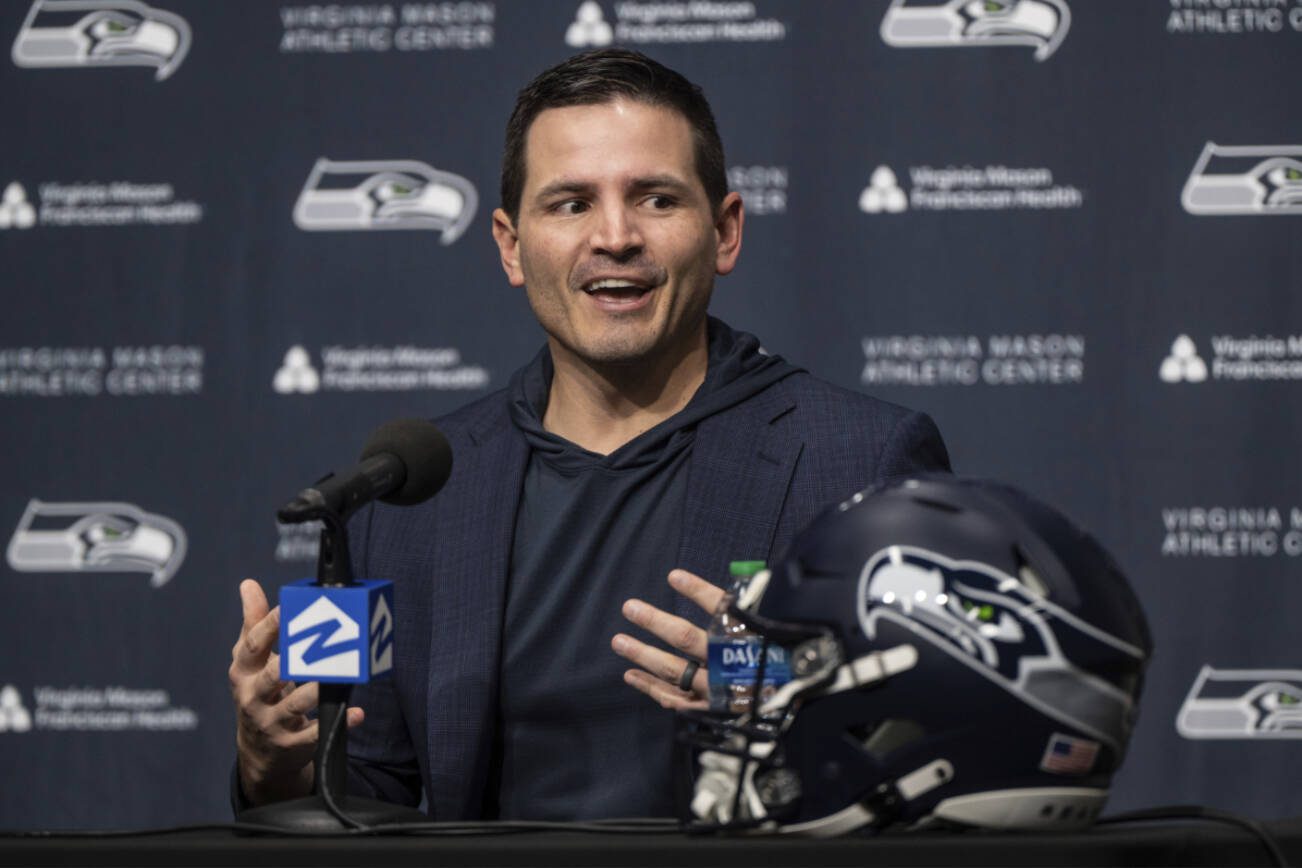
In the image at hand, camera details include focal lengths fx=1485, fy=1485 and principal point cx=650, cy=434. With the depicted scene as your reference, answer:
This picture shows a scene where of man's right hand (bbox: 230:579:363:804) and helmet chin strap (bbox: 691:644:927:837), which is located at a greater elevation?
helmet chin strap (bbox: 691:644:927:837)

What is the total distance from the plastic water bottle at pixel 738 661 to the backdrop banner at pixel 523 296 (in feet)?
6.89

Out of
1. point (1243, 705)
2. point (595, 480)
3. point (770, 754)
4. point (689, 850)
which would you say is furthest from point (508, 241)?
point (1243, 705)

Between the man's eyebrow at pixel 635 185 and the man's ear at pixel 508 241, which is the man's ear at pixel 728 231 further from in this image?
the man's ear at pixel 508 241

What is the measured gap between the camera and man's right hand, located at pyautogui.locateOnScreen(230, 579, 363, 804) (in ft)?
5.54

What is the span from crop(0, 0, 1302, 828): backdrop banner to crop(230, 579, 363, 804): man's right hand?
191 centimetres

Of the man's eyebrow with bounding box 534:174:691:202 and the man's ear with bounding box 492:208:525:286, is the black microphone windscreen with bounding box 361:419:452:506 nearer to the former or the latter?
the man's eyebrow with bounding box 534:174:691:202

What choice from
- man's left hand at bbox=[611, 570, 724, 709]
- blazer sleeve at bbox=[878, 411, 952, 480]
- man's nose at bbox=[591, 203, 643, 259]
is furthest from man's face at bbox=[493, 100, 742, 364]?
man's left hand at bbox=[611, 570, 724, 709]

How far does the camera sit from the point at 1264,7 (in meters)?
3.63

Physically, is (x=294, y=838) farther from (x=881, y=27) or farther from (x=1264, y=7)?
(x=1264, y=7)

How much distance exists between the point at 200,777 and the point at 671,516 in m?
2.06

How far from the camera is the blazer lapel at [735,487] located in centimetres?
215

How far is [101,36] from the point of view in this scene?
3.92m

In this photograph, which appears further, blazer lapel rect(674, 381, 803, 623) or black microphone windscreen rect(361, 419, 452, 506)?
blazer lapel rect(674, 381, 803, 623)

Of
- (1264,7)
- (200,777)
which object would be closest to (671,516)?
(200,777)
